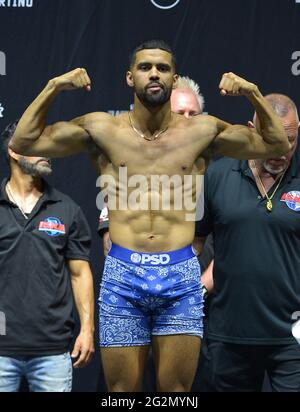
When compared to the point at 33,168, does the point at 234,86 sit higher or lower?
higher

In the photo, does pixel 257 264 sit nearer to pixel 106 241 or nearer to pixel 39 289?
pixel 106 241

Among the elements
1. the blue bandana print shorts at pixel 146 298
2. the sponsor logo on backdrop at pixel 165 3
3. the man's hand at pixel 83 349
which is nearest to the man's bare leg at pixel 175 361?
the blue bandana print shorts at pixel 146 298

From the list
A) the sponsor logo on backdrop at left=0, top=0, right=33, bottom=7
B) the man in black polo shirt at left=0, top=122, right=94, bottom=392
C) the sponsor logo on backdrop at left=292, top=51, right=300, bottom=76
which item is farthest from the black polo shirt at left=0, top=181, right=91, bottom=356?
the sponsor logo on backdrop at left=292, top=51, right=300, bottom=76

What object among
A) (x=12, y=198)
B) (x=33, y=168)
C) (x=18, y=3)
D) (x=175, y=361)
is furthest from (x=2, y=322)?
(x=18, y=3)

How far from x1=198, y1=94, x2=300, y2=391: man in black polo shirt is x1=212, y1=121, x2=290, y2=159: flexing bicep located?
1.01ft

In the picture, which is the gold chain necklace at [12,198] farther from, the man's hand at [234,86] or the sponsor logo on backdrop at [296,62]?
the sponsor logo on backdrop at [296,62]

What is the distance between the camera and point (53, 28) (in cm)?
371

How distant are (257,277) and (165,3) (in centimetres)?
126

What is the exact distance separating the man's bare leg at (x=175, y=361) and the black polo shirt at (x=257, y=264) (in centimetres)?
38

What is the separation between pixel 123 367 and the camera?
267 centimetres

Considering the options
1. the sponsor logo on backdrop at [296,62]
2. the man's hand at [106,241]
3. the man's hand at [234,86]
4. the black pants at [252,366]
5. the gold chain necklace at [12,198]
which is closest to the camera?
the man's hand at [234,86]

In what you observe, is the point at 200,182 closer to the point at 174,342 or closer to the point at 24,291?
the point at 174,342

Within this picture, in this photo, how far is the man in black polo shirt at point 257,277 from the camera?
301cm
